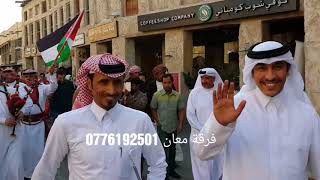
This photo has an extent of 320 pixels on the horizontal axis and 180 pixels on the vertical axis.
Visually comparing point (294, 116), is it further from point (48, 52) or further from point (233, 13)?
point (233, 13)

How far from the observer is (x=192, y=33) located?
16.2 meters

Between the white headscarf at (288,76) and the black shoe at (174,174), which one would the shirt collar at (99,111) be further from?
the black shoe at (174,174)

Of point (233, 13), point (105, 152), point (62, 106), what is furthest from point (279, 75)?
point (233, 13)

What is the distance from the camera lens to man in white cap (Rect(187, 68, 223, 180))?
21.5ft

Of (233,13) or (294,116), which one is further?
(233,13)

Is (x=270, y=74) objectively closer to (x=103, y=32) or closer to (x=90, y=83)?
(x=90, y=83)

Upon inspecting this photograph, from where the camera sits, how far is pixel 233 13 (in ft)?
44.3

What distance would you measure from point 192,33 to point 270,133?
13478 millimetres

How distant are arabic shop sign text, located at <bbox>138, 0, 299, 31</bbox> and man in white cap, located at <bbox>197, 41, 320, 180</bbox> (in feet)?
30.3

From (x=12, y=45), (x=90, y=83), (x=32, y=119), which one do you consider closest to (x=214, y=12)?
(x=32, y=119)

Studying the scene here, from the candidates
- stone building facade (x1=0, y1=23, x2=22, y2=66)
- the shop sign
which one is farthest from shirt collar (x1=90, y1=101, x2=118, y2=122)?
stone building facade (x1=0, y1=23, x2=22, y2=66)

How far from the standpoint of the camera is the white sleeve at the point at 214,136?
2656mm

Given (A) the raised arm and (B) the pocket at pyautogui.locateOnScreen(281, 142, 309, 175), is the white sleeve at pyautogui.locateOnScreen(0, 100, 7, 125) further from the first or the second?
(B) the pocket at pyautogui.locateOnScreen(281, 142, 309, 175)

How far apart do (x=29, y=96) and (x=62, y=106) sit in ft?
11.4
